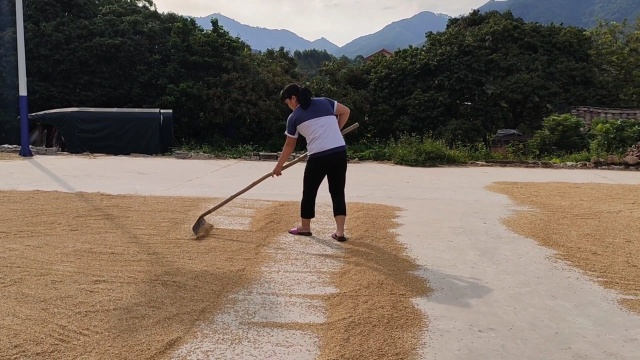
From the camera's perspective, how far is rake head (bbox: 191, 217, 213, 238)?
543 cm

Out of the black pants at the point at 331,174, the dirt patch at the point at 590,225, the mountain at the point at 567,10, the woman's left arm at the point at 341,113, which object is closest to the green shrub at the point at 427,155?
the dirt patch at the point at 590,225

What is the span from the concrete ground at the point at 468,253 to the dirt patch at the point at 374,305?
104mm

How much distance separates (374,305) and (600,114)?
1487 centimetres

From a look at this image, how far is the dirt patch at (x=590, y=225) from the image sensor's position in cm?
A: 438

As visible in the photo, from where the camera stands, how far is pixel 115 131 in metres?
14.4

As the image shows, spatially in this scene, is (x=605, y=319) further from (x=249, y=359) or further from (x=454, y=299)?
(x=249, y=359)

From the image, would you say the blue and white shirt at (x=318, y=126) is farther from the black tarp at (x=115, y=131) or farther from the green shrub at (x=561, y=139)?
the green shrub at (x=561, y=139)

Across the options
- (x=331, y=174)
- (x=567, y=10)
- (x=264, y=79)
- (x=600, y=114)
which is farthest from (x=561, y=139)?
(x=567, y=10)

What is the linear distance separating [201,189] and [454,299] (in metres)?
5.27

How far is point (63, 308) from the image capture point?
3480 mm

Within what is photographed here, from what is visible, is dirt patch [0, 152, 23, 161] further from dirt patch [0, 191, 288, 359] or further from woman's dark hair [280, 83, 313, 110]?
woman's dark hair [280, 83, 313, 110]

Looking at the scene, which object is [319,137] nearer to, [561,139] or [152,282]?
[152,282]

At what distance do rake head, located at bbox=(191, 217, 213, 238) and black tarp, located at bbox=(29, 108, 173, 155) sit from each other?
916 centimetres

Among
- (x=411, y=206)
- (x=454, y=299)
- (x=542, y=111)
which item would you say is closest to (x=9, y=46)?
(x=411, y=206)
